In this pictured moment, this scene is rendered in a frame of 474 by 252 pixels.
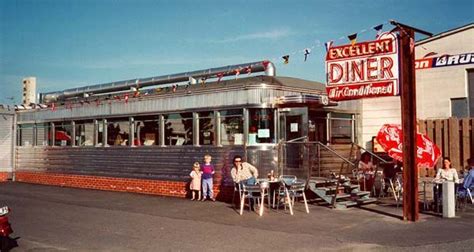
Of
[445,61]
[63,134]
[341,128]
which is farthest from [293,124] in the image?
[63,134]

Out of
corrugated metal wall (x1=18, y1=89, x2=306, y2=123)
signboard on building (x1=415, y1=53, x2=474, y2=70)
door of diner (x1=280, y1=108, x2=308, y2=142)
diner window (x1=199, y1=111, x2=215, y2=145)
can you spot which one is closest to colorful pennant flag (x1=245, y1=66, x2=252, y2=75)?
corrugated metal wall (x1=18, y1=89, x2=306, y2=123)

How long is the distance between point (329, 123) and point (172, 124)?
4648 mm

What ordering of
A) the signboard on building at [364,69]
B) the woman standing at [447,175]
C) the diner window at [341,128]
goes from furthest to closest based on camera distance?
the diner window at [341,128]
the woman standing at [447,175]
the signboard on building at [364,69]

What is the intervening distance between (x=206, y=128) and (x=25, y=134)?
36.4ft

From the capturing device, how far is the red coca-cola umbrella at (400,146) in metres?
14.0

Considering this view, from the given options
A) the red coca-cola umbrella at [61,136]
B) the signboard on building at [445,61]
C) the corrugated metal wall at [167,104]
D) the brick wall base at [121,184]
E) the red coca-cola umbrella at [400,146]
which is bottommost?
the brick wall base at [121,184]

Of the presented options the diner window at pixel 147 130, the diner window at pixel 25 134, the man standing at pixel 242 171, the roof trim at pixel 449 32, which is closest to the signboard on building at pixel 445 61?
the roof trim at pixel 449 32

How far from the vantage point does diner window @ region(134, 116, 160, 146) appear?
55.3 ft

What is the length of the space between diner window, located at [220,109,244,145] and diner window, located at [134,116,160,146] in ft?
8.68

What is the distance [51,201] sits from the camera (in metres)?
15.2

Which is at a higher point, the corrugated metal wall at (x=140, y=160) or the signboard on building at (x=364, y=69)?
the signboard on building at (x=364, y=69)

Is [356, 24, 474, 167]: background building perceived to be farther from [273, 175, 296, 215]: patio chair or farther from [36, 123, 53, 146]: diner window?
[36, 123, 53, 146]: diner window

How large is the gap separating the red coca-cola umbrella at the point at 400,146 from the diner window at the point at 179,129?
5.36 metres

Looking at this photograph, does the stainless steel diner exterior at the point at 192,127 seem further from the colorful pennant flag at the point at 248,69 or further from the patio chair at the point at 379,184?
the patio chair at the point at 379,184
